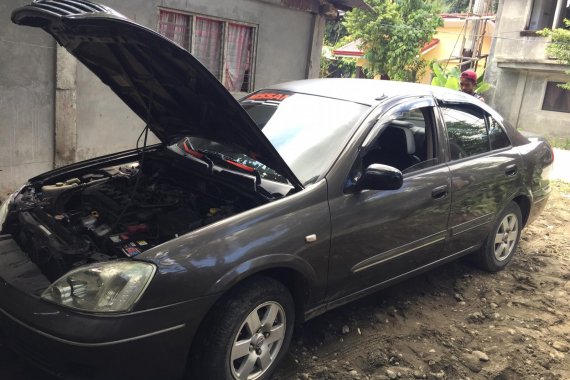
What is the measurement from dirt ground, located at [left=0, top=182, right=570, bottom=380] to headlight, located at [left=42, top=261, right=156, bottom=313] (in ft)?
Answer: 2.50

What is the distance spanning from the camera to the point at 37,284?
2.46 meters

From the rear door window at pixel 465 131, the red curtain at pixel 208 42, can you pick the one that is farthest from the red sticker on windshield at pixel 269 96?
the red curtain at pixel 208 42

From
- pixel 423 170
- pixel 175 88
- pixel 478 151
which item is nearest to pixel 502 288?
pixel 478 151

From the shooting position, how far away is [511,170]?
14.2 feet

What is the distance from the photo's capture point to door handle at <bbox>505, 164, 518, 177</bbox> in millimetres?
4270

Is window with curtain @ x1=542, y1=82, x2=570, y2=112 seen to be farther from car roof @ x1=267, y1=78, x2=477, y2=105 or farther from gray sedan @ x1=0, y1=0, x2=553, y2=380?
car roof @ x1=267, y1=78, x2=477, y2=105

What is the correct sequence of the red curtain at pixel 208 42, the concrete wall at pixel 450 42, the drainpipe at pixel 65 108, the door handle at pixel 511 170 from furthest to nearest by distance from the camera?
the concrete wall at pixel 450 42, the red curtain at pixel 208 42, the drainpipe at pixel 65 108, the door handle at pixel 511 170

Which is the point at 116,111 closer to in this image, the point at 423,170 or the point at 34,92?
the point at 34,92

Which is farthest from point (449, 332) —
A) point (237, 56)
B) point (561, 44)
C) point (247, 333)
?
point (561, 44)

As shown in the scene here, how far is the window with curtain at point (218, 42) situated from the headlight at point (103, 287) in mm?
5431

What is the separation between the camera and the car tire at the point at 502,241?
176 inches

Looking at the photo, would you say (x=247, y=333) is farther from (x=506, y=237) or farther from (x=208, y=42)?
(x=208, y=42)

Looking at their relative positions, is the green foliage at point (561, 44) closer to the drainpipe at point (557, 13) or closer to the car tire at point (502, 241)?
the drainpipe at point (557, 13)

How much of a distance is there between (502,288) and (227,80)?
17.8ft
